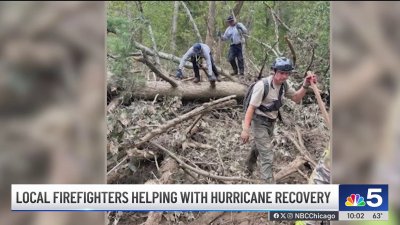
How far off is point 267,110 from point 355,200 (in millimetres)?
796

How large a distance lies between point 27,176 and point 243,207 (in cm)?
130

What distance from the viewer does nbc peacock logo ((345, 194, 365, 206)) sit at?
3.18m

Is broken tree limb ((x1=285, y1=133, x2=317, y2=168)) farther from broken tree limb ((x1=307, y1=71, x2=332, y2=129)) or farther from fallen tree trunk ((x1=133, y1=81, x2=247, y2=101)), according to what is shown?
fallen tree trunk ((x1=133, y1=81, x2=247, y2=101))

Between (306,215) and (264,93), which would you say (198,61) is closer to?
(264,93)

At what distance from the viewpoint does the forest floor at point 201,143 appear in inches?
134

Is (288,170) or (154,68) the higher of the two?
(154,68)

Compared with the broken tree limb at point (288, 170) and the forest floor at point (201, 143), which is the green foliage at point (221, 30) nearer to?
the forest floor at point (201, 143)

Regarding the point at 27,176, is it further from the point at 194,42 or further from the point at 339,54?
the point at 339,54

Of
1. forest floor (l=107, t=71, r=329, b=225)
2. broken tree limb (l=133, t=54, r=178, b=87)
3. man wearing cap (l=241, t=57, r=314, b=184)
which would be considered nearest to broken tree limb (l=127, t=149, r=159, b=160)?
forest floor (l=107, t=71, r=329, b=225)

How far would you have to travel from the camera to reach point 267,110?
11.7 ft

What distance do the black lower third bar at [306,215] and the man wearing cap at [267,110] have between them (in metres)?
0.27

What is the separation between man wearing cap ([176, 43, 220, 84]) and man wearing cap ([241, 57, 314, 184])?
369mm

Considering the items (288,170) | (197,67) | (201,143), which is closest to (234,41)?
(197,67)

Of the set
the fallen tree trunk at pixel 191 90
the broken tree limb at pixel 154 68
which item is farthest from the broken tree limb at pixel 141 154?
the broken tree limb at pixel 154 68
